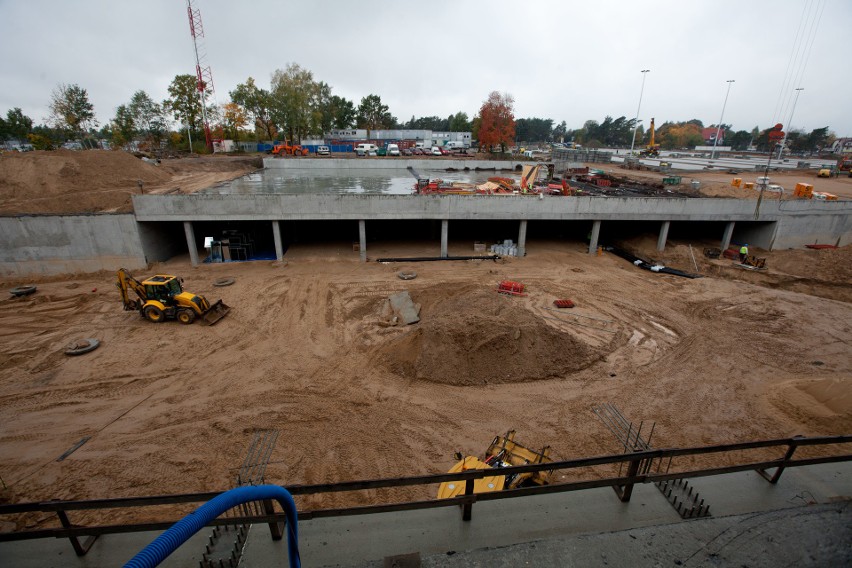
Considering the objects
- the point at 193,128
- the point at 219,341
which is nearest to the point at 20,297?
the point at 219,341

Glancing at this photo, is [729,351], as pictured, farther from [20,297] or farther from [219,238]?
[20,297]

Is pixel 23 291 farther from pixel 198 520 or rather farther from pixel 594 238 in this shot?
pixel 594 238

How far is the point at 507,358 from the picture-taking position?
12.4 meters

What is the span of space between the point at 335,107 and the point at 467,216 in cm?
6691

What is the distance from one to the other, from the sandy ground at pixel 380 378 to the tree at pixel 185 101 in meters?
48.5

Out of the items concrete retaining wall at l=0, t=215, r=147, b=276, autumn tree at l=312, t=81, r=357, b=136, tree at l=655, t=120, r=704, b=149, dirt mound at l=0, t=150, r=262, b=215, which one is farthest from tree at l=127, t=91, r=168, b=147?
tree at l=655, t=120, r=704, b=149

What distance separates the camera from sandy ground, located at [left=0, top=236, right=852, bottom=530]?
9.37 meters

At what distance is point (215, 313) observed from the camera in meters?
15.8

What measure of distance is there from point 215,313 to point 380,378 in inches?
318

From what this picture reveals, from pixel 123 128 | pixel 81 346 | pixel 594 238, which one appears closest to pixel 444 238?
pixel 594 238

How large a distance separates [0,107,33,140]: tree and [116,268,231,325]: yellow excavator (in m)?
68.6

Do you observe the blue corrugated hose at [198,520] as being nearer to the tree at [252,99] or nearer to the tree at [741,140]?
the tree at [252,99]

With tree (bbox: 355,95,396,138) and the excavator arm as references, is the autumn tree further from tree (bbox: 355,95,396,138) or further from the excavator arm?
the excavator arm

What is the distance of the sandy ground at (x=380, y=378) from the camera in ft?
30.7
